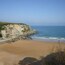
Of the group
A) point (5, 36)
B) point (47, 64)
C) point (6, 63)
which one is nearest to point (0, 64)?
point (6, 63)

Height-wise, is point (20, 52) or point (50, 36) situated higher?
point (20, 52)

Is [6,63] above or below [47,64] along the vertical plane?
below

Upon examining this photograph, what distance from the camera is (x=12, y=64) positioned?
1074 cm

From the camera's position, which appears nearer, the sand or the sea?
the sand

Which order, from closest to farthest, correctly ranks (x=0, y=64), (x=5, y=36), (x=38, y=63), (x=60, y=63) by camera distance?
1. (x=60, y=63)
2. (x=38, y=63)
3. (x=0, y=64)
4. (x=5, y=36)

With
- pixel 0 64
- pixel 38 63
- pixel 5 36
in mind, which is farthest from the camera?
pixel 5 36

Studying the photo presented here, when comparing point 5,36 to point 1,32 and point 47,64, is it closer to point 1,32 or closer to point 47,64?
point 1,32

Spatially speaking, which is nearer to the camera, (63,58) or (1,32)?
(63,58)

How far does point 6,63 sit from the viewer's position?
36.0 ft

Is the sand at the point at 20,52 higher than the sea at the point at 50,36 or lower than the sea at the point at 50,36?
higher

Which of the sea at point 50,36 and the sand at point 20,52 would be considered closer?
the sand at point 20,52

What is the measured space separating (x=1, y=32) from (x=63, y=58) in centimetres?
2625

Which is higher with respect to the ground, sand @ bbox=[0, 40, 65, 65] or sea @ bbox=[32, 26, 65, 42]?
sand @ bbox=[0, 40, 65, 65]

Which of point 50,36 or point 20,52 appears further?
point 50,36
